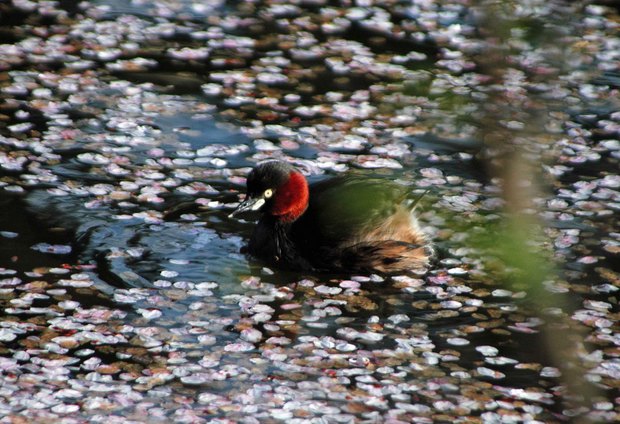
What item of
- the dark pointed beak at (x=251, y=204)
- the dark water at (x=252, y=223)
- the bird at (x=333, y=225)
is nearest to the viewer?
the dark water at (x=252, y=223)

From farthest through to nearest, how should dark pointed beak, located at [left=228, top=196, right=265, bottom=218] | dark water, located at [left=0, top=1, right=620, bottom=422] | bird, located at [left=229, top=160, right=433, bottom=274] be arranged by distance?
1. dark pointed beak, located at [left=228, top=196, right=265, bottom=218]
2. bird, located at [left=229, top=160, right=433, bottom=274]
3. dark water, located at [left=0, top=1, right=620, bottom=422]

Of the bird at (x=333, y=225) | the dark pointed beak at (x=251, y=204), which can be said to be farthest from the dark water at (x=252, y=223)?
the dark pointed beak at (x=251, y=204)

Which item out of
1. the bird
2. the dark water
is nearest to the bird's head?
the bird

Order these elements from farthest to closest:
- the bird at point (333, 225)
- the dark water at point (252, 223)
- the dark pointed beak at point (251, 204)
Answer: the dark pointed beak at point (251, 204), the bird at point (333, 225), the dark water at point (252, 223)

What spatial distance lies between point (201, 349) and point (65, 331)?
0.81 meters

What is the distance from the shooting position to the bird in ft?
23.0

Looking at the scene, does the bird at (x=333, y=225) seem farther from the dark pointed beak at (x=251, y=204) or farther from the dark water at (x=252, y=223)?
the dark water at (x=252, y=223)

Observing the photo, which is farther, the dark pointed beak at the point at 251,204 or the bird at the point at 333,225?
the dark pointed beak at the point at 251,204

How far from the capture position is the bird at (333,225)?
700cm

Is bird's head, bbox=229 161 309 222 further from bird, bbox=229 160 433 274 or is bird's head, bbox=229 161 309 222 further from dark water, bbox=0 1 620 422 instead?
dark water, bbox=0 1 620 422

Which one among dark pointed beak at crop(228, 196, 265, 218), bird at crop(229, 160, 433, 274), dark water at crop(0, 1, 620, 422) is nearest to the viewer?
dark water at crop(0, 1, 620, 422)

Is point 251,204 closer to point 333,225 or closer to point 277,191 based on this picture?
point 277,191

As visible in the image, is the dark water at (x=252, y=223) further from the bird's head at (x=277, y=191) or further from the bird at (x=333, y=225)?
the bird's head at (x=277, y=191)

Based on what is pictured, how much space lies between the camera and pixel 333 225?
7.04 m
